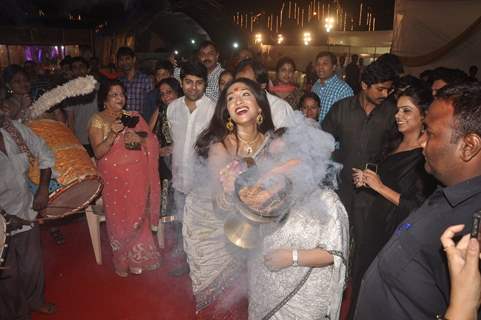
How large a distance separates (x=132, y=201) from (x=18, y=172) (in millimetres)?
1228

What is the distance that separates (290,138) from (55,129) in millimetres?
2282

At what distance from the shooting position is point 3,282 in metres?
2.98

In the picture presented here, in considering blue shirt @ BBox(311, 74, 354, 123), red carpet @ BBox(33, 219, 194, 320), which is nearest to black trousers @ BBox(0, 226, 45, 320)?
red carpet @ BBox(33, 219, 194, 320)

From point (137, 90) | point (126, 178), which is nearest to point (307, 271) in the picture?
point (126, 178)

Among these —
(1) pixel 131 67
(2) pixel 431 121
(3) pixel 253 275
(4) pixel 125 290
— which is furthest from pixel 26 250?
(1) pixel 131 67

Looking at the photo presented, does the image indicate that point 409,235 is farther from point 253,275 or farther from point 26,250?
point 26,250

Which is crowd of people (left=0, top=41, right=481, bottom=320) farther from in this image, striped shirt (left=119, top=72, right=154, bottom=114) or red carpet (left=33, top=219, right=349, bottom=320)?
striped shirt (left=119, top=72, right=154, bottom=114)

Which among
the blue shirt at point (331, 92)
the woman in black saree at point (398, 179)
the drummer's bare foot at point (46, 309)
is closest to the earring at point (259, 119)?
the woman in black saree at point (398, 179)

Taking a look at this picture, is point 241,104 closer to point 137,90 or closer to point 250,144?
point 250,144

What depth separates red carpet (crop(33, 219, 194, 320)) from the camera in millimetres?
3419

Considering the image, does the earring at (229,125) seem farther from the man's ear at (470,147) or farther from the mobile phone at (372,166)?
the man's ear at (470,147)

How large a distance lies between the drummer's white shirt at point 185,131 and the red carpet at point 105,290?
3.22 feet

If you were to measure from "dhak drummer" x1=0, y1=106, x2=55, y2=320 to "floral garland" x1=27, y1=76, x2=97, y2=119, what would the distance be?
1050mm

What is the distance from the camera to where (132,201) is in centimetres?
391
